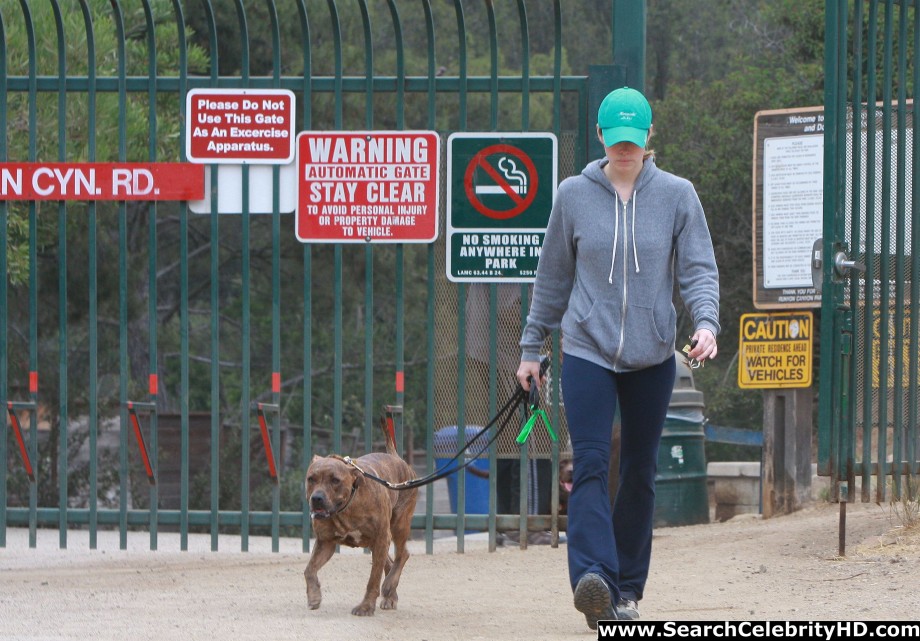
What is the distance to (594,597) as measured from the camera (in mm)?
4848

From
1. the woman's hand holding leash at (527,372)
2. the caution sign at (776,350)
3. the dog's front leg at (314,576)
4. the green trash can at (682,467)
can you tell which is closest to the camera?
the woman's hand holding leash at (527,372)

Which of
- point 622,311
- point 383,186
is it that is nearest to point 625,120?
point 622,311

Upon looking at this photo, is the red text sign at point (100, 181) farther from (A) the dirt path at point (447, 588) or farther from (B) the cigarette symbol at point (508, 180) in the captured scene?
(A) the dirt path at point (447, 588)

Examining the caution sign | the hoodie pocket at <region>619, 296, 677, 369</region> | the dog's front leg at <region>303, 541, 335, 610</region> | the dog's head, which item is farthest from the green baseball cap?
the caution sign

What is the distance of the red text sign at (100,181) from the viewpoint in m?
7.86

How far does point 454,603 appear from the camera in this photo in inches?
246

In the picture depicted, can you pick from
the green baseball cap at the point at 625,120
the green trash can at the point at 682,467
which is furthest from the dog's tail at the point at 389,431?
the green trash can at the point at 682,467

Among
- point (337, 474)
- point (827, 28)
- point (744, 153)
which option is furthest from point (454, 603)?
point (744, 153)

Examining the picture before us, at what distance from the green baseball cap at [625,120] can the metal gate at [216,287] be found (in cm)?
265

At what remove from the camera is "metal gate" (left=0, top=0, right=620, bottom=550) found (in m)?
7.88

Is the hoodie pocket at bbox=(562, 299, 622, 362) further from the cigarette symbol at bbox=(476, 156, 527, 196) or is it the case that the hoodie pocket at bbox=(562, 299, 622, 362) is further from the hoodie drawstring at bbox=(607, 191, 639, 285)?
the cigarette symbol at bbox=(476, 156, 527, 196)

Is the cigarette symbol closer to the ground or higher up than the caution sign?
higher up

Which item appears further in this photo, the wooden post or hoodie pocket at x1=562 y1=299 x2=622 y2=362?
the wooden post

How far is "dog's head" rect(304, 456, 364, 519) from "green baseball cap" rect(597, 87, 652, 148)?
168 centimetres
